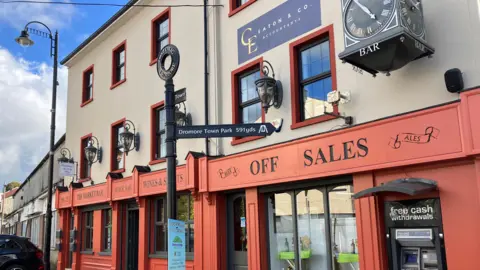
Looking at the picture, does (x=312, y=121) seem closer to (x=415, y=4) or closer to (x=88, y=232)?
(x=415, y=4)

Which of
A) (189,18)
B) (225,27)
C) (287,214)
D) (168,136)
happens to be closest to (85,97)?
(189,18)

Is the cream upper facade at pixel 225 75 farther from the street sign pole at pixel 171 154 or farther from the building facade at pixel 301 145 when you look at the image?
the street sign pole at pixel 171 154

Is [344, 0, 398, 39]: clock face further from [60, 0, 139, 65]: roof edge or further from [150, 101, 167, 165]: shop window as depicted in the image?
[60, 0, 139, 65]: roof edge

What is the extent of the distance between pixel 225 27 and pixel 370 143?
541cm

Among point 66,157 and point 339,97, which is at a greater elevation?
point 66,157

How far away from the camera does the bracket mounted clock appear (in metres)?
6.82

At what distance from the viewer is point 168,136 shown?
249 inches

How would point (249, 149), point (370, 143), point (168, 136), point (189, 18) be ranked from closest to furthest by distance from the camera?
point (168, 136) → point (370, 143) → point (249, 149) → point (189, 18)

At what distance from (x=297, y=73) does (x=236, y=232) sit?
12.7ft

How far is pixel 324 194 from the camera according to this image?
8.92 m

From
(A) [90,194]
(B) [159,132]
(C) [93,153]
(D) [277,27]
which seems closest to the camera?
(D) [277,27]

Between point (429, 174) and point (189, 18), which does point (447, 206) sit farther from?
point (189, 18)

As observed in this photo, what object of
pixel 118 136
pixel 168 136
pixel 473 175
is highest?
pixel 118 136

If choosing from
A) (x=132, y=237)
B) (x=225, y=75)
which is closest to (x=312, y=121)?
(x=225, y=75)
